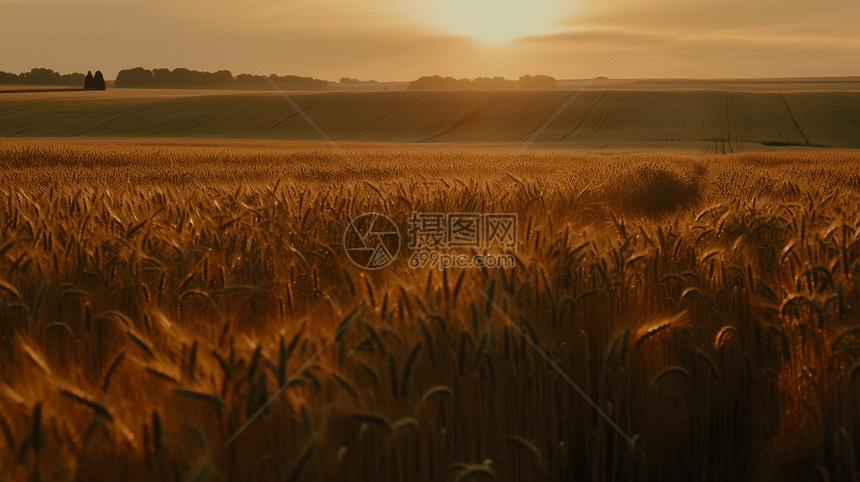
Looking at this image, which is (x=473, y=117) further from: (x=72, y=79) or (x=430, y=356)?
(x=72, y=79)

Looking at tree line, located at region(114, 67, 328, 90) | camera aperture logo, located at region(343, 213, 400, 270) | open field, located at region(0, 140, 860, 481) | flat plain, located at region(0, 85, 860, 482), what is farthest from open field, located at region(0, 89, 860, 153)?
tree line, located at region(114, 67, 328, 90)

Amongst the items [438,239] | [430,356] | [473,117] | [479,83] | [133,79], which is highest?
[133,79]

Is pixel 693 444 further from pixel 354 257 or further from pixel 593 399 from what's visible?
pixel 354 257

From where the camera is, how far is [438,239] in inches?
116

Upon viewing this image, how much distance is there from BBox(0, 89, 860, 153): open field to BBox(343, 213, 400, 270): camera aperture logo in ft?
119

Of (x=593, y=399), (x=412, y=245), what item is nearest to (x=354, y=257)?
(x=412, y=245)

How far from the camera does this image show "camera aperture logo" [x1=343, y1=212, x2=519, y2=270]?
231 centimetres

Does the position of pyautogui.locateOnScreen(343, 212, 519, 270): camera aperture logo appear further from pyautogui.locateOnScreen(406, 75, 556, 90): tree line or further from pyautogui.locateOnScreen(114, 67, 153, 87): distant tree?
pyautogui.locateOnScreen(114, 67, 153, 87): distant tree

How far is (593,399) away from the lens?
6.73 feet

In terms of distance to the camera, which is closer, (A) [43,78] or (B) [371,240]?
(B) [371,240]

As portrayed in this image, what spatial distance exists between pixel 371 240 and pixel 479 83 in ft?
275

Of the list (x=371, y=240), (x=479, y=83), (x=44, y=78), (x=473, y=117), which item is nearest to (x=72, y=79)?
(x=44, y=78)

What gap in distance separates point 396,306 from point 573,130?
46094 mm

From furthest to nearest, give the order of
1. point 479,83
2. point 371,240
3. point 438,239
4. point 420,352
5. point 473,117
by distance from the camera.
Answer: point 479,83 → point 473,117 → point 371,240 → point 438,239 → point 420,352
